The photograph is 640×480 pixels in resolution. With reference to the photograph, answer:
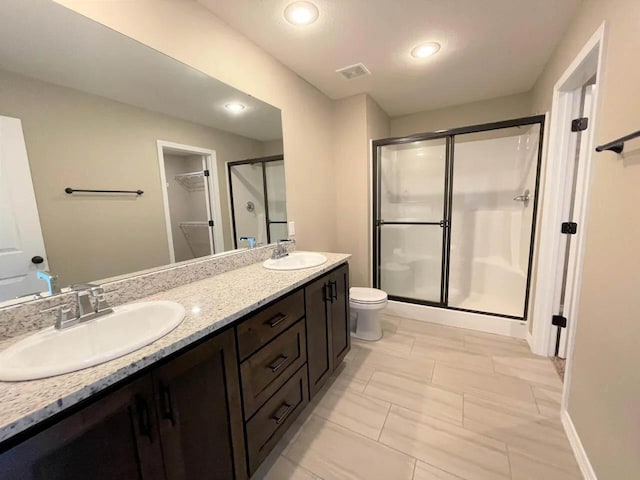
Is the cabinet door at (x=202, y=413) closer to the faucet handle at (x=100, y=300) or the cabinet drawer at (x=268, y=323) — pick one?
the cabinet drawer at (x=268, y=323)

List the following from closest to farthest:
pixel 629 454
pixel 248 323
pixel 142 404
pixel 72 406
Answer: pixel 72 406 → pixel 142 404 → pixel 629 454 → pixel 248 323

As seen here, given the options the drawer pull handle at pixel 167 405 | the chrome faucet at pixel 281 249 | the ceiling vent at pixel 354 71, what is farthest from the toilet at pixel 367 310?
the ceiling vent at pixel 354 71

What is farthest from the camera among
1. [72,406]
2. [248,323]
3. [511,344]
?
[511,344]

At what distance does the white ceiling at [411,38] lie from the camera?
4.93ft

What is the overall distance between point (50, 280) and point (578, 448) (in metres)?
2.43

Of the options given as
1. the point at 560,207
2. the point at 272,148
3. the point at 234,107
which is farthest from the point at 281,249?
the point at 560,207

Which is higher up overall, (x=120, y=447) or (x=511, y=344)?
(x=120, y=447)

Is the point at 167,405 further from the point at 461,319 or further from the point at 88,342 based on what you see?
the point at 461,319

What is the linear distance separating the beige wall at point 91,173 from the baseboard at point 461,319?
2.39 metres

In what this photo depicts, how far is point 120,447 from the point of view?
27.7 inches

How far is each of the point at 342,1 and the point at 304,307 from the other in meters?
1.71

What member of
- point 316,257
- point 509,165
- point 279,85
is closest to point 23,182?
point 316,257

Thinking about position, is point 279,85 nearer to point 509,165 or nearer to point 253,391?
point 253,391

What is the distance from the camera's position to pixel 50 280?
967 mm
